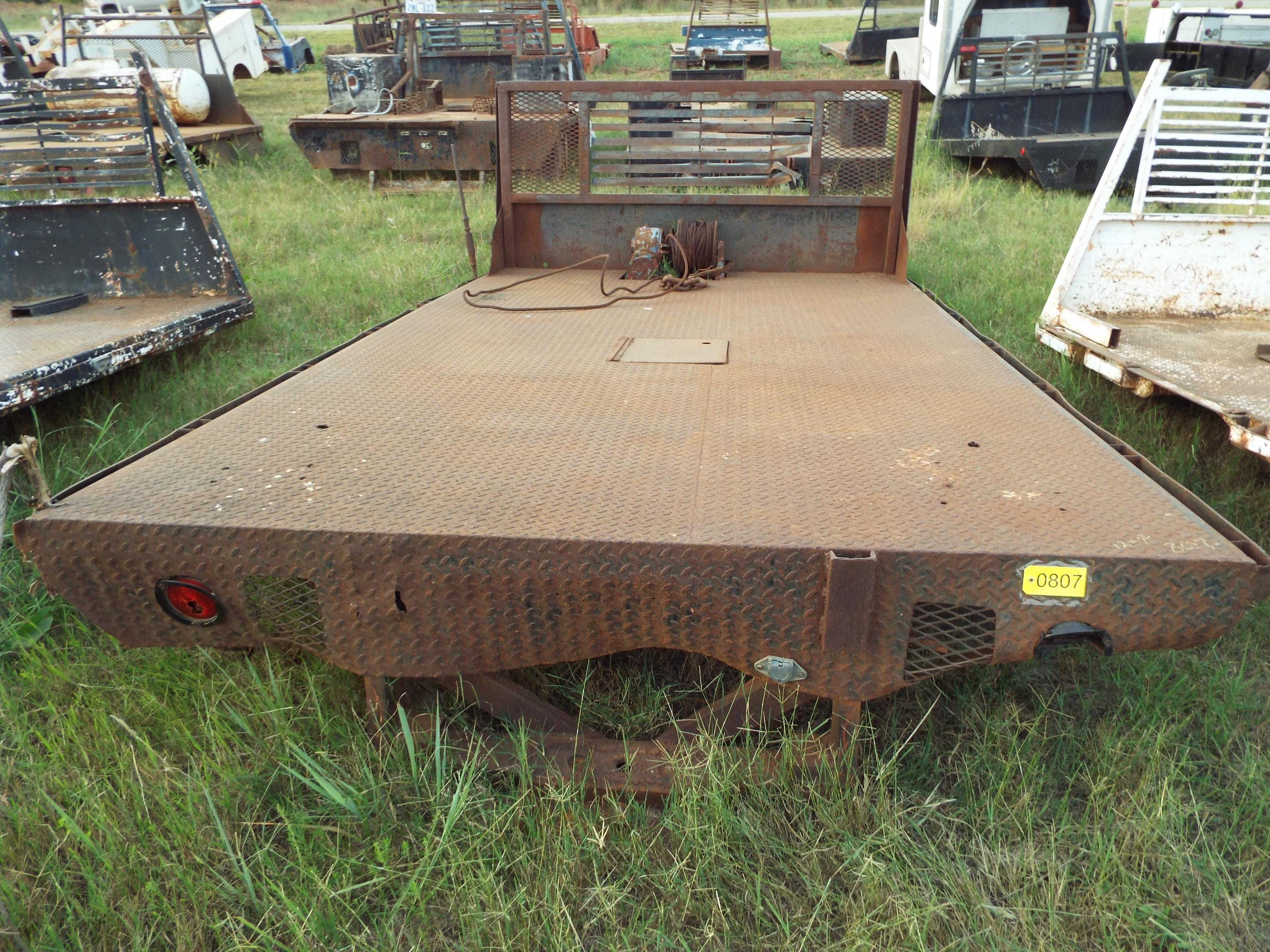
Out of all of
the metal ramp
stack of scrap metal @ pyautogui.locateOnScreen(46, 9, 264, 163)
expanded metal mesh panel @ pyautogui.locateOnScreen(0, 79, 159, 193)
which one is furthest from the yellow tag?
stack of scrap metal @ pyautogui.locateOnScreen(46, 9, 264, 163)

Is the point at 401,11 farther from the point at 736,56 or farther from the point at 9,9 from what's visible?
the point at 9,9

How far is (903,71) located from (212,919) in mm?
13483

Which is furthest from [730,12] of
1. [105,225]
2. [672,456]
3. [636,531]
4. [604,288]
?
[636,531]

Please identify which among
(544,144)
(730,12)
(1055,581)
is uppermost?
(730,12)

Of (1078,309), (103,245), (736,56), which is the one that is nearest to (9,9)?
(736,56)

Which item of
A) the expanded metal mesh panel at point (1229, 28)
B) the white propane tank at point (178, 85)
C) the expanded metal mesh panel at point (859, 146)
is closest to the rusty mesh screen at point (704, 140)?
the expanded metal mesh panel at point (859, 146)

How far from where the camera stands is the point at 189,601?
1.79 m

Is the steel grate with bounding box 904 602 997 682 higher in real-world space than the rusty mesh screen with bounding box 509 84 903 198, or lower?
lower

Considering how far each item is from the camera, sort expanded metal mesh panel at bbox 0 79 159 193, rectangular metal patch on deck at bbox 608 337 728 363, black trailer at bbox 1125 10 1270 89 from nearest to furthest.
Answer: rectangular metal patch on deck at bbox 608 337 728 363, expanded metal mesh panel at bbox 0 79 159 193, black trailer at bbox 1125 10 1270 89

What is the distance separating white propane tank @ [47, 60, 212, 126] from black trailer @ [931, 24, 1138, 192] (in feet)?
23.7

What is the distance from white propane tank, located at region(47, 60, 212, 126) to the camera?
9.52 meters

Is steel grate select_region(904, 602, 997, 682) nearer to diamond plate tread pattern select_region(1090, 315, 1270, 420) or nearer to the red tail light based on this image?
the red tail light

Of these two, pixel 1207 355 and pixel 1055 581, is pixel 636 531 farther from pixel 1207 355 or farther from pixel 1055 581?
pixel 1207 355

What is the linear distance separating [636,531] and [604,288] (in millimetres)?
2373
